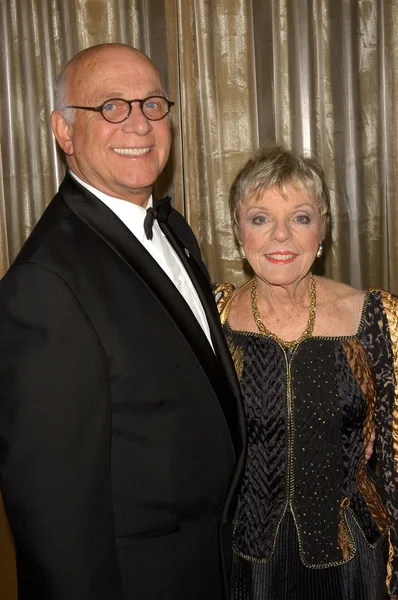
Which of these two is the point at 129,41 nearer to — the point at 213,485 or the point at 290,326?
the point at 290,326

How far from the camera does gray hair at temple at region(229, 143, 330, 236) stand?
6.40 ft

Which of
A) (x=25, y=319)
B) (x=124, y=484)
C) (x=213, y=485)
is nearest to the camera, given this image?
(x=25, y=319)

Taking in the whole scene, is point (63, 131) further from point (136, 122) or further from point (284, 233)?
point (284, 233)

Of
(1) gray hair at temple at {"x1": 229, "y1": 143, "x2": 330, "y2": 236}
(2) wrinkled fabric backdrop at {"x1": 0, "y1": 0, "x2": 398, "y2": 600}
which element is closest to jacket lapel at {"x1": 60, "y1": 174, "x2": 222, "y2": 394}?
(1) gray hair at temple at {"x1": 229, "y1": 143, "x2": 330, "y2": 236}

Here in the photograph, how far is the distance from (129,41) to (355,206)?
1163mm

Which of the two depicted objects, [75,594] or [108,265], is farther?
[108,265]

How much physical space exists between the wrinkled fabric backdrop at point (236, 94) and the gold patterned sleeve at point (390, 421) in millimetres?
1078

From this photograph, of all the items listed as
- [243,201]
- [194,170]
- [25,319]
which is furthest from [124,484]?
[194,170]

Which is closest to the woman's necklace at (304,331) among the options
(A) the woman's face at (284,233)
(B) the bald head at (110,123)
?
(A) the woman's face at (284,233)

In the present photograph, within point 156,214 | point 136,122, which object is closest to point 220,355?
point 156,214

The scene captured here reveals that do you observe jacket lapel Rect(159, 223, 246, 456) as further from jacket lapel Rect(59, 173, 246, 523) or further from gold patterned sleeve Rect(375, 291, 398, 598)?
gold patterned sleeve Rect(375, 291, 398, 598)

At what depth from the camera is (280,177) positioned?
195 centimetres

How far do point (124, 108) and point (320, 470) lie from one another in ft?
A: 3.57

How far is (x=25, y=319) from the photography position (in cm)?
139
